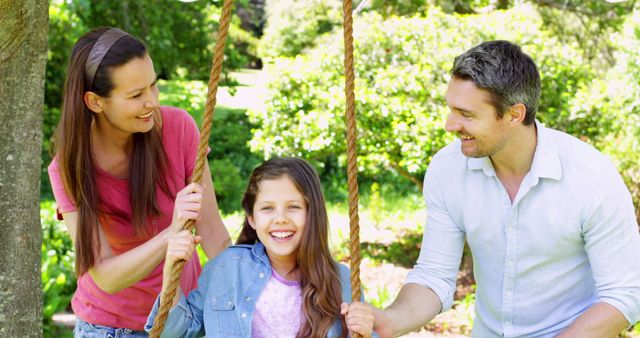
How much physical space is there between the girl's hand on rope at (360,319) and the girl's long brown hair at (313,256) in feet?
0.39

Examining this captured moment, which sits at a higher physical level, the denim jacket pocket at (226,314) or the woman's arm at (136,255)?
the woman's arm at (136,255)

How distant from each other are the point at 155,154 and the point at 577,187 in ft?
3.55

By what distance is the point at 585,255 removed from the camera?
7.60 feet

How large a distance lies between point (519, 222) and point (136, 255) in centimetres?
98

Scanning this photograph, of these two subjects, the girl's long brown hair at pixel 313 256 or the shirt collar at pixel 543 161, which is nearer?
the girl's long brown hair at pixel 313 256

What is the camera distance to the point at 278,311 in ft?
7.24

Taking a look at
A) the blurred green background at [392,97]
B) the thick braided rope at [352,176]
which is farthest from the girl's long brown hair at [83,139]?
the blurred green background at [392,97]

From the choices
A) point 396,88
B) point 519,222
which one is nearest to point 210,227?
point 519,222

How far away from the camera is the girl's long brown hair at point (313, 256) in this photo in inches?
85.1

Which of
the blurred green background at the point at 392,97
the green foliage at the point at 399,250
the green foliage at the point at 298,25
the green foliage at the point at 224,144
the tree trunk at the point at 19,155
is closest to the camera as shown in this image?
A: the tree trunk at the point at 19,155

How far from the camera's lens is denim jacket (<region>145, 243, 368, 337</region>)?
216 centimetres

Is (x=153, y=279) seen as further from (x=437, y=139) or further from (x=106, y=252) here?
(x=437, y=139)

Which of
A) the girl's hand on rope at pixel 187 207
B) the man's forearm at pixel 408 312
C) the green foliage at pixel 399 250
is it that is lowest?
the green foliage at pixel 399 250

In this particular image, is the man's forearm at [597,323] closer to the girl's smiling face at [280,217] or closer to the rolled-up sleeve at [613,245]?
the rolled-up sleeve at [613,245]
